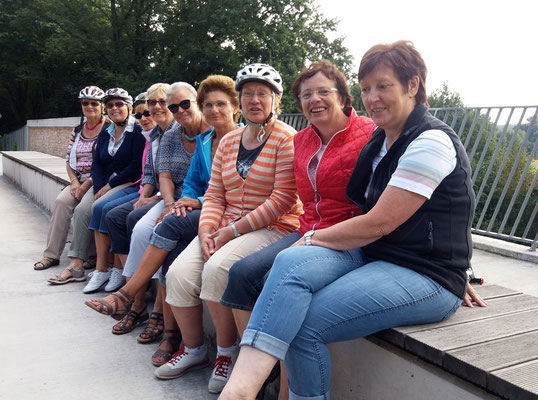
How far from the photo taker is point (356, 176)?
233 centimetres

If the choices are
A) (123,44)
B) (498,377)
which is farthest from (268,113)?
(123,44)

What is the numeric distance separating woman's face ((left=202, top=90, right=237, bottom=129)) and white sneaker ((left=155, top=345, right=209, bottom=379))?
58.9 inches

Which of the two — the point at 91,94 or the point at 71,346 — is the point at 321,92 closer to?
the point at 71,346

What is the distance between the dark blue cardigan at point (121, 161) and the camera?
16.6ft

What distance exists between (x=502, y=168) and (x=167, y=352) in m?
3.87

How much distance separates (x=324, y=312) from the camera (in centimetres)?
198

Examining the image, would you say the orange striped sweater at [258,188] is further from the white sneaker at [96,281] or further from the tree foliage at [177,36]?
the tree foliage at [177,36]

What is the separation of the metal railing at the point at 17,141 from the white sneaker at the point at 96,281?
20996 millimetres

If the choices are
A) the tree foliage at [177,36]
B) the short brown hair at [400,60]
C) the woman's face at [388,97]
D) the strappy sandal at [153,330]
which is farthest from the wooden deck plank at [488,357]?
the tree foliage at [177,36]

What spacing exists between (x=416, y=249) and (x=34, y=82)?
3507cm

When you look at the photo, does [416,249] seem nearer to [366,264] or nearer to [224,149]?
[366,264]

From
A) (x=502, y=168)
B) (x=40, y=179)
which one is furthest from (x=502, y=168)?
(x=40, y=179)

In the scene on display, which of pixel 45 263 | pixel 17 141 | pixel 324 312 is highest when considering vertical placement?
pixel 324 312

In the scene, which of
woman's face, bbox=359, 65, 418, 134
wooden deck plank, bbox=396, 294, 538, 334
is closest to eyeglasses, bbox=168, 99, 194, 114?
woman's face, bbox=359, 65, 418, 134
